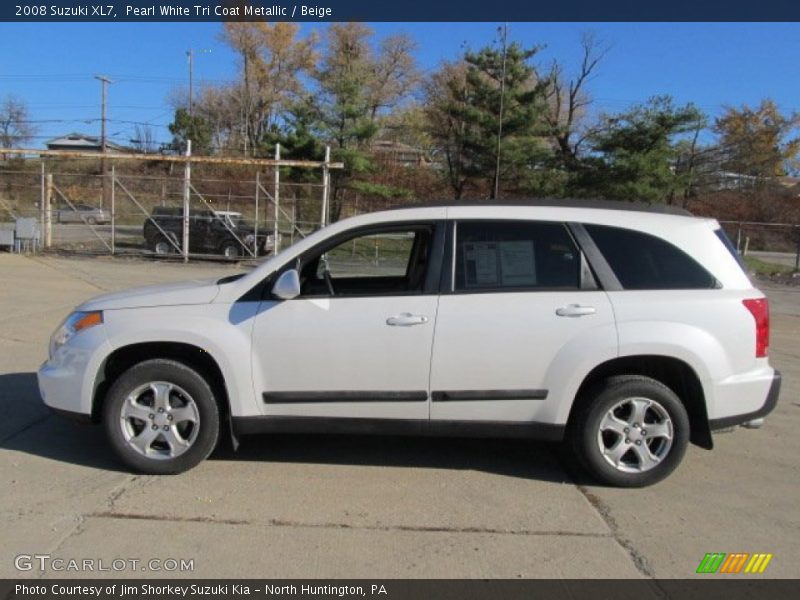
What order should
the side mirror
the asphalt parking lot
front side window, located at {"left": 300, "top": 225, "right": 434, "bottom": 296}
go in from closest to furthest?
the asphalt parking lot, the side mirror, front side window, located at {"left": 300, "top": 225, "right": 434, "bottom": 296}

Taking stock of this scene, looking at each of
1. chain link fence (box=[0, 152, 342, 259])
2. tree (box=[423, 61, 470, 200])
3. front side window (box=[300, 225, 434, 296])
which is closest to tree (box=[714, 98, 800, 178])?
tree (box=[423, 61, 470, 200])

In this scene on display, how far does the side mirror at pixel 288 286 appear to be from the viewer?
4.03 m

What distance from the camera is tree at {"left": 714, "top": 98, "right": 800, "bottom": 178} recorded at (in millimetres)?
52188

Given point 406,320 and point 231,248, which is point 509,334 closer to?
point 406,320

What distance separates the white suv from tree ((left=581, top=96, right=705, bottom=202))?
23.1 metres

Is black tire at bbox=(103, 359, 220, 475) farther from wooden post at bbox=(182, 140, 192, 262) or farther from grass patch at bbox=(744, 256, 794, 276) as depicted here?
grass patch at bbox=(744, 256, 794, 276)

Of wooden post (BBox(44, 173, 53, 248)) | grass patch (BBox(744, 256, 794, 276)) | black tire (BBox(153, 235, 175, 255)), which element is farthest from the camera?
grass patch (BBox(744, 256, 794, 276))

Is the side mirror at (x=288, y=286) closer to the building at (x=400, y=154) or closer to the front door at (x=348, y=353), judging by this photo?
the front door at (x=348, y=353)

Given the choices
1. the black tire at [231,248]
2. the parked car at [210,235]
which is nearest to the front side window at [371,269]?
the parked car at [210,235]

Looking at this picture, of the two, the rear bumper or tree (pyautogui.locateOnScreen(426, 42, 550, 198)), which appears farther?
tree (pyautogui.locateOnScreen(426, 42, 550, 198))

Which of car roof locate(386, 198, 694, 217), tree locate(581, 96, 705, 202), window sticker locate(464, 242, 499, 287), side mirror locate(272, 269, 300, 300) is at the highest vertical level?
tree locate(581, 96, 705, 202)

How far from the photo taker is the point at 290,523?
3635mm

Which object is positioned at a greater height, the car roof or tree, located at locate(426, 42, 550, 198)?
tree, located at locate(426, 42, 550, 198)

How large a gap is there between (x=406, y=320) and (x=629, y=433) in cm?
154
